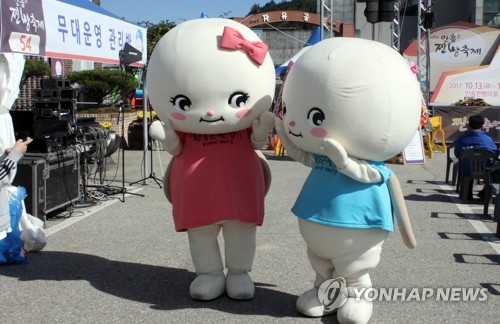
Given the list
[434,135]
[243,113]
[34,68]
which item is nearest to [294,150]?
[243,113]

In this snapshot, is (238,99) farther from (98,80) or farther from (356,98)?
(98,80)

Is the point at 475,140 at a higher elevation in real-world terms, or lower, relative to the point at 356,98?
lower

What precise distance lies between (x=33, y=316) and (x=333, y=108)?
2535 mm

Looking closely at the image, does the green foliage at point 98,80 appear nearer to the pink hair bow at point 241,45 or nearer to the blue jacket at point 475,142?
the blue jacket at point 475,142

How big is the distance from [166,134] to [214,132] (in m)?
0.35

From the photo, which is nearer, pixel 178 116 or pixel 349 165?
pixel 349 165

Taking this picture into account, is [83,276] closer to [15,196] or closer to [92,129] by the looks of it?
[15,196]

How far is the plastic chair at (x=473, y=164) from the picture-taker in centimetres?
880

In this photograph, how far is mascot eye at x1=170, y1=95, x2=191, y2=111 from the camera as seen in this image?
13.8 ft

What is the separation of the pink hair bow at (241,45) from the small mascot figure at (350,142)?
0.35m

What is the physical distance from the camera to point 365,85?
12.1 ft

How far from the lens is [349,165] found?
375cm

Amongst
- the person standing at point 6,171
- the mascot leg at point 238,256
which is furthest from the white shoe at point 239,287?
the person standing at point 6,171

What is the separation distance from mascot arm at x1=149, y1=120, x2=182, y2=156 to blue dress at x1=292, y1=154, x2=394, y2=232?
1079 millimetres
